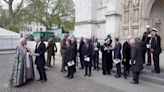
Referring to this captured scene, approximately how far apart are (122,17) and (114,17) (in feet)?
1.88

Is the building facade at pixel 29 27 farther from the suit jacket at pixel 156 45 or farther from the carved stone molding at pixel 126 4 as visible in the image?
the suit jacket at pixel 156 45

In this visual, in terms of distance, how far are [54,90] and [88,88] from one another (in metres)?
1.23

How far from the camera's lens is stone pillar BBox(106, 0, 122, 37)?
1803 centimetres

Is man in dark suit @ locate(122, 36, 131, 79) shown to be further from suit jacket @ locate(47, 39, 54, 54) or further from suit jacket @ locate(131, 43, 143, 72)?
suit jacket @ locate(47, 39, 54, 54)

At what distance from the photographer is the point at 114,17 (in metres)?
18.0

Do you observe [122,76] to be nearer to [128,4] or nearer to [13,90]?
[13,90]

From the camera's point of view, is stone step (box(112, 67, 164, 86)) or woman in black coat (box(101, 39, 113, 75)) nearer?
stone step (box(112, 67, 164, 86))

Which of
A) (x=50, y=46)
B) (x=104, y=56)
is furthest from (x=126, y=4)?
(x=104, y=56)

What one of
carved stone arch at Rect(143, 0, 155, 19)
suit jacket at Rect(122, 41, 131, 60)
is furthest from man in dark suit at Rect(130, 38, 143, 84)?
carved stone arch at Rect(143, 0, 155, 19)

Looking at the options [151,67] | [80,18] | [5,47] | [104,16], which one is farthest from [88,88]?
[5,47]

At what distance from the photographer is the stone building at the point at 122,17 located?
16797 mm

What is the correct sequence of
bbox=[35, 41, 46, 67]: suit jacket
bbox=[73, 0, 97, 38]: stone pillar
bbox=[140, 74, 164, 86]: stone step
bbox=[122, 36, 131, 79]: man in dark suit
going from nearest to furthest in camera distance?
bbox=[140, 74, 164, 86]: stone step, bbox=[35, 41, 46, 67]: suit jacket, bbox=[122, 36, 131, 79]: man in dark suit, bbox=[73, 0, 97, 38]: stone pillar

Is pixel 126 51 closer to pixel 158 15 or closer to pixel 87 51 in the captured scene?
pixel 87 51

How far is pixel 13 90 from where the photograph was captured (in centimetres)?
921
